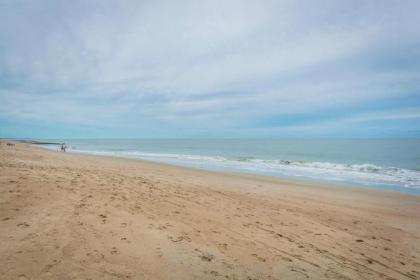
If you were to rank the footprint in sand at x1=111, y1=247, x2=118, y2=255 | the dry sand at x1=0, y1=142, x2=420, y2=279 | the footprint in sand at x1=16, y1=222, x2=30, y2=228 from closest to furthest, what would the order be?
the dry sand at x1=0, y1=142, x2=420, y2=279
the footprint in sand at x1=111, y1=247, x2=118, y2=255
the footprint in sand at x1=16, y1=222, x2=30, y2=228

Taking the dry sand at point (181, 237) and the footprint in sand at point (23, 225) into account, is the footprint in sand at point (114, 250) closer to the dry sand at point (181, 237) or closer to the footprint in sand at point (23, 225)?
the dry sand at point (181, 237)

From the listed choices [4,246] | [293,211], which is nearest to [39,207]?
[4,246]

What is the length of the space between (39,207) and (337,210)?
30.3ft

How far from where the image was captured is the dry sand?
3.93m

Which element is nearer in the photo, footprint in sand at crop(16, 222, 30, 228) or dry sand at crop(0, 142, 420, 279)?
dry sand at crop(0, 142, 420, 279)

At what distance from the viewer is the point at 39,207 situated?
231 inches

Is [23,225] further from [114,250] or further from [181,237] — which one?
[181,237]

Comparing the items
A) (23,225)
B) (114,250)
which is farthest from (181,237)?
(23,225)

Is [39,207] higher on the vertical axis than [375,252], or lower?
higher

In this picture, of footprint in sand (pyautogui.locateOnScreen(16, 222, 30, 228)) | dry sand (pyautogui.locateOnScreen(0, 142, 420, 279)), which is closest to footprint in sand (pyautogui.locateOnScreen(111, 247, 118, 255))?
dry sand (pyautogui.locateOnScreen(0, 142, 420, 279))

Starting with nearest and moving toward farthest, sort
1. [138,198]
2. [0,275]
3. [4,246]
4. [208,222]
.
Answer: [0,275] → [4,246] → [208,222] → [138,198]

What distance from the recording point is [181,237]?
5.20m

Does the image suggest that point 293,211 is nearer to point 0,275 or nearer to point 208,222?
point 208,222

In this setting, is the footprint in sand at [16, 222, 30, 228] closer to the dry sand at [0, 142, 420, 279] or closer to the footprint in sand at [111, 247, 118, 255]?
the dry sand at [0, 142, 420, 279]
